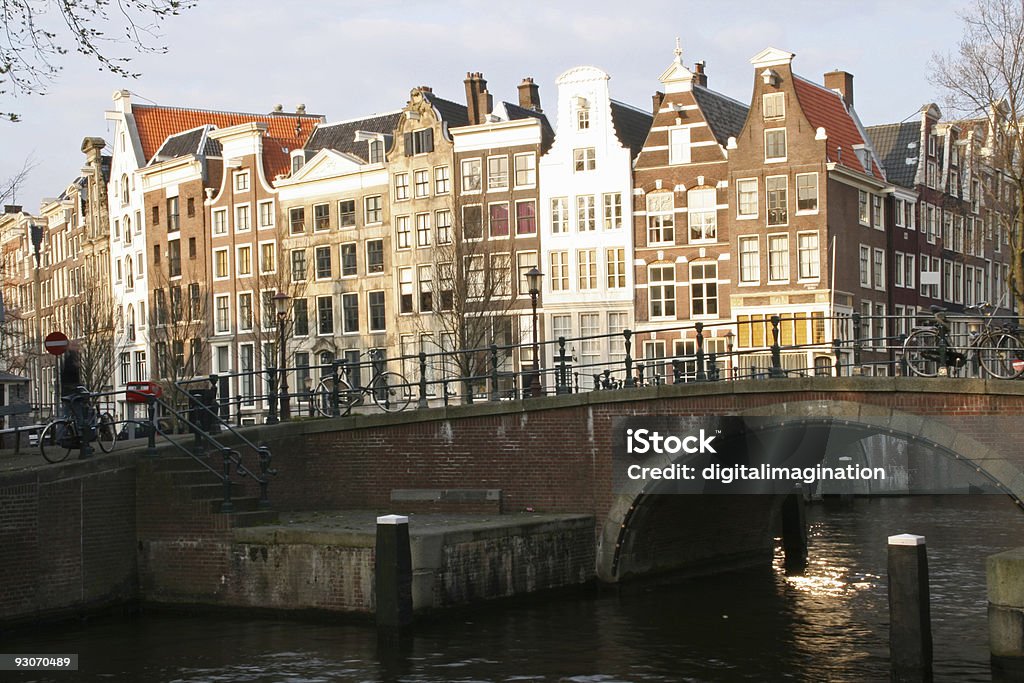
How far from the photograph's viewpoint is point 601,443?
23.4 metres

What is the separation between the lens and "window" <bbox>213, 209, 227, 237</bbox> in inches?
2314

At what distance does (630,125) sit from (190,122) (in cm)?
2590

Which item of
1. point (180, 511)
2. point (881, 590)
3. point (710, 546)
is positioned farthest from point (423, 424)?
point (881, 590)

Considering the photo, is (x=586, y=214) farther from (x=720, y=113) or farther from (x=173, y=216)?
(x=173, y=216)

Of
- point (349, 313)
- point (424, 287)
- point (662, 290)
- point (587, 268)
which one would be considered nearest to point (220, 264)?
point (349, 313)

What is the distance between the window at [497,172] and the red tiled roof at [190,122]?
12.5m

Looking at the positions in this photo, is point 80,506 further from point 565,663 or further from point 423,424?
point 565,663

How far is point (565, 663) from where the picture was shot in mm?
17781

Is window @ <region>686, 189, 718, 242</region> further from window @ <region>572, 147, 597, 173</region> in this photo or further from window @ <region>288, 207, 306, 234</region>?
window @ <region>288, 207, 306, 234</region>

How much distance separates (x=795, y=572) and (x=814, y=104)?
955 inches

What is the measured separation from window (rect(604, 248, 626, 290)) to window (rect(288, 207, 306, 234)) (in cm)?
1337

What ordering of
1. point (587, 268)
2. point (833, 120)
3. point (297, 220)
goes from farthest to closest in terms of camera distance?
point (297, 220)
point (587, 268)
point (833, 120)

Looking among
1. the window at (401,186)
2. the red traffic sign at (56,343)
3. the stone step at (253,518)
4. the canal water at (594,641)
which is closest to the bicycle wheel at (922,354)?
the canal water at (594,641)

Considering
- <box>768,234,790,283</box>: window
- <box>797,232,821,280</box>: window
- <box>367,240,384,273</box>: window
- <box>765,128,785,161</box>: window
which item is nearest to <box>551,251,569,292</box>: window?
<box>768,234,790,283</box>: window
